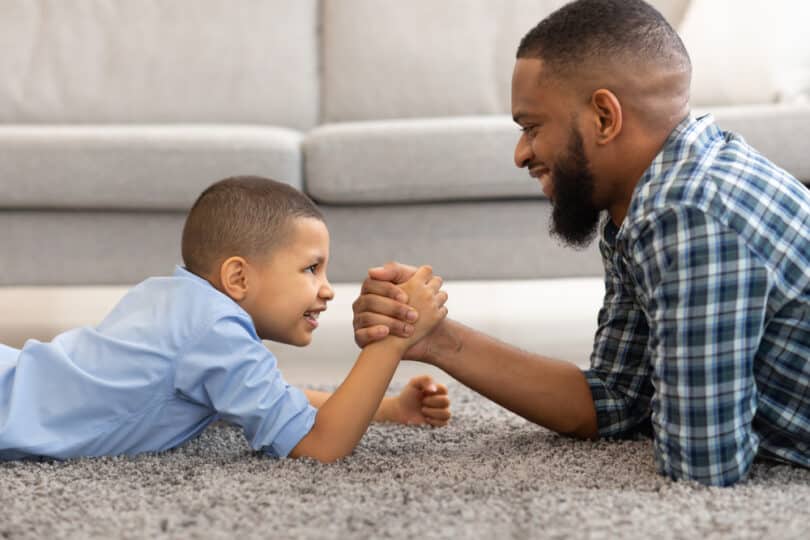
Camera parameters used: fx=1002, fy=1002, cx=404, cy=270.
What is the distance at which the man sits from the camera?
3.76ft

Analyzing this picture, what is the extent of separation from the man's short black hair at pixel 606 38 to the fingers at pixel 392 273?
1.14 ft

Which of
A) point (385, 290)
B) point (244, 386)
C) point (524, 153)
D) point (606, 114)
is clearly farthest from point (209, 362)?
point (606, 114)

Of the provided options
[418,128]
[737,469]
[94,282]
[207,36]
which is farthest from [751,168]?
[207,36]

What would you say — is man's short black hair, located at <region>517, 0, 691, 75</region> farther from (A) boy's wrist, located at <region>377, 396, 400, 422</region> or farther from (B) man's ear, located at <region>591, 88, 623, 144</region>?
(A) boy's wrist, located at <region>377, 396, 400, 422</region>

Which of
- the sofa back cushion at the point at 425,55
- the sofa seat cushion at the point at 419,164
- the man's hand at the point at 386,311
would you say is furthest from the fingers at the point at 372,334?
the sofa back cushion at the point at 425,55

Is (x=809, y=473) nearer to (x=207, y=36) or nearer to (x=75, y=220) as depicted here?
(x=75, y=220)

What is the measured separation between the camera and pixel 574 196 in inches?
55.3

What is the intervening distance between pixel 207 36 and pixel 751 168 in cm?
223

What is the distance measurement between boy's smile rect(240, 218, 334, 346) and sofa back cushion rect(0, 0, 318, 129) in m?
1.71

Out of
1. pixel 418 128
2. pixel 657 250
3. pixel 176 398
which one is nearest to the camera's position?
pixel 657 250

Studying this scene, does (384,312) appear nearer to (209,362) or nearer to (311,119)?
(209,362)

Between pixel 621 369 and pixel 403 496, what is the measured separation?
489 millimetres

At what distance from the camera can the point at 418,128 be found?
2393 millimetres

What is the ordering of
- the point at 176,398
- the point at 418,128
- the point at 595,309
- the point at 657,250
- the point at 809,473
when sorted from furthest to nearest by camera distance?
1. the point at 595,309
2. the point at 418,128
3. the point at 176,398
4. the point at 809,473
5. the point at 657,250
